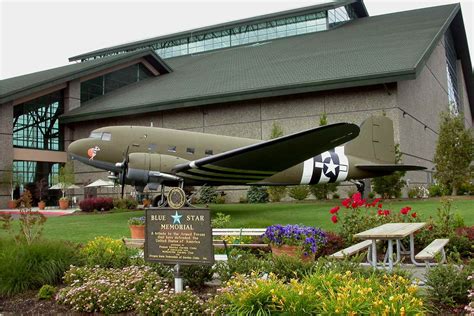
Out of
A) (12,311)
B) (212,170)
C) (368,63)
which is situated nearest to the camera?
(12,311)

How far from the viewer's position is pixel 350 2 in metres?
45.8

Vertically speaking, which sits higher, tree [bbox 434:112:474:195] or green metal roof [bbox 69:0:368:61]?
green metal roof [bbox 69:0:368:61]

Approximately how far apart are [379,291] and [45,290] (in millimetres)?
5112

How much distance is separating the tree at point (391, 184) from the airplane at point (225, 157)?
7.82 feet

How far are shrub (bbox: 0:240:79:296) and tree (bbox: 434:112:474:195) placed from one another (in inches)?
875

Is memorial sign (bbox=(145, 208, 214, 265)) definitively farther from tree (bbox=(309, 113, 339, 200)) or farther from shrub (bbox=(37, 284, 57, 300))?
tree (bbox=(309, 113, 339, 200))

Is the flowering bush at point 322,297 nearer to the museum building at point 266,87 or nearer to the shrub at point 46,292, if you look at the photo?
the shrub at point 46,292

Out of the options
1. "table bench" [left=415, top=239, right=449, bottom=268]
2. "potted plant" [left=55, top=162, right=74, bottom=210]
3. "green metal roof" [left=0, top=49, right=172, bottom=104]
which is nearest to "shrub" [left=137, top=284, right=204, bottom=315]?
"table bench" [left=415, top=239, right=449, bottom=268]

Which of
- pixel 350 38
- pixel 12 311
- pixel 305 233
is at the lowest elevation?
pixel 12 311

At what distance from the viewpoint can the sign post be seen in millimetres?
6497

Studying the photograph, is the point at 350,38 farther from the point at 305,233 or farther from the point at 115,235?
the point at 305,233

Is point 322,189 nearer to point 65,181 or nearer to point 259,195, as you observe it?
point 259,195

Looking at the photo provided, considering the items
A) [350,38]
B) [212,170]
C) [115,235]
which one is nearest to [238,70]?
[350,38]

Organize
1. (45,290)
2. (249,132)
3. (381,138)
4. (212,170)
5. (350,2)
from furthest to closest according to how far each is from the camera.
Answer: (350,2) < (249,132) < (381,138) < (212,170) < (45,290)
